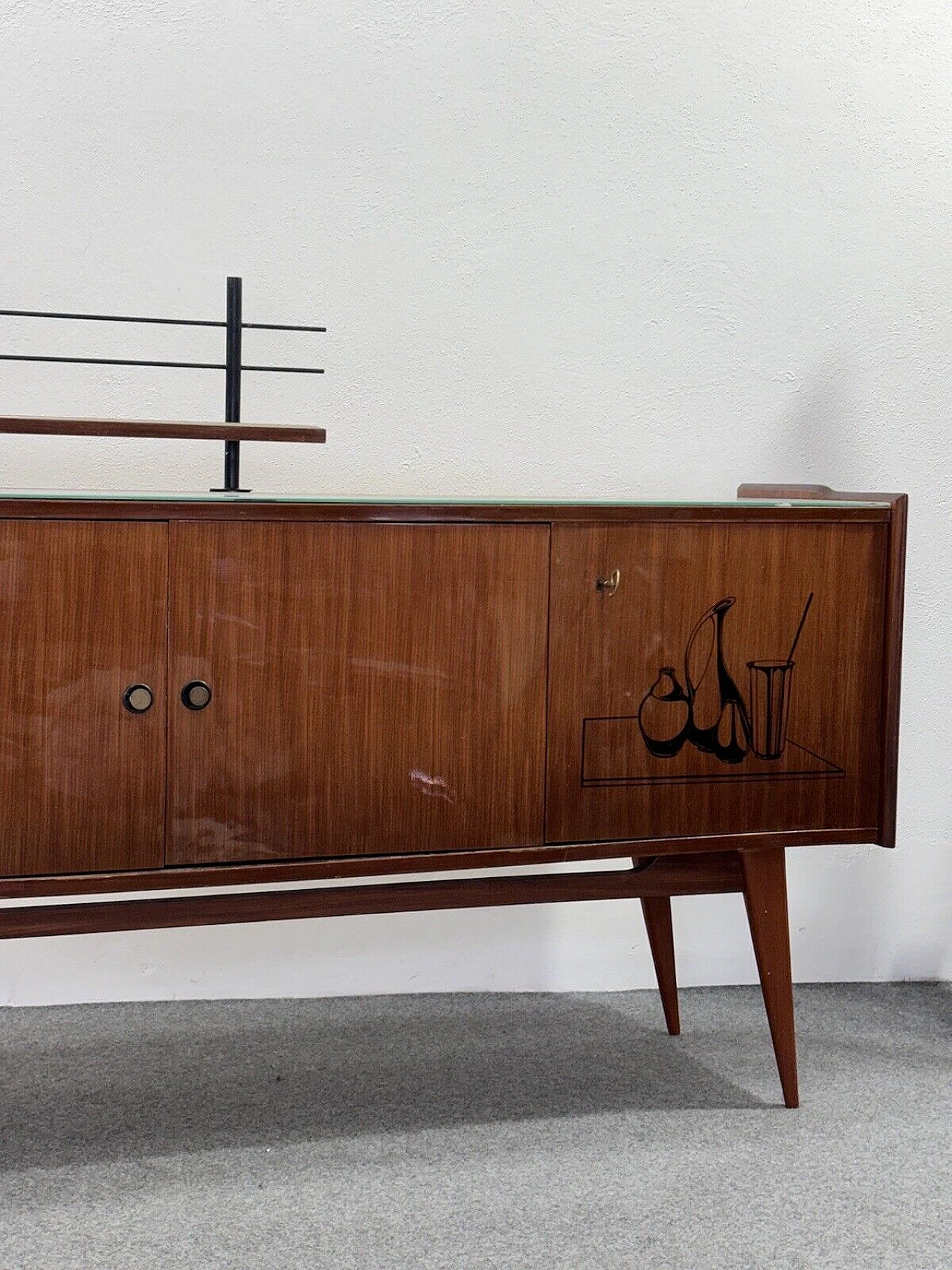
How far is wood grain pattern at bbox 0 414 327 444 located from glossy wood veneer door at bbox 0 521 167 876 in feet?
0.70

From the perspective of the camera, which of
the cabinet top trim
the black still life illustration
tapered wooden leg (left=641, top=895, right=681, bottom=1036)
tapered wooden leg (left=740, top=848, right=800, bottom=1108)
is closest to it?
the cabinet top trim

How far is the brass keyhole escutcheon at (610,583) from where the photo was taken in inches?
59.7

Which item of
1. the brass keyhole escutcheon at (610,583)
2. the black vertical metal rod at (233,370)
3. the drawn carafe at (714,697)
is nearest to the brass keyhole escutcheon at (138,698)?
the black vertical metal rod at (233,370)

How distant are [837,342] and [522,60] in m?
0.75

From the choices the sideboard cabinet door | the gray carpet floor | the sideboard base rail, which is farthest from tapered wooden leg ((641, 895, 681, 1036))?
the sideboard cabinet door

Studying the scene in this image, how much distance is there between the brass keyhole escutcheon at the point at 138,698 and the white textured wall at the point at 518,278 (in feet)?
2.56

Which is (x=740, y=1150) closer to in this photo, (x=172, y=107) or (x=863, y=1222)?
(x=863, y=1222)

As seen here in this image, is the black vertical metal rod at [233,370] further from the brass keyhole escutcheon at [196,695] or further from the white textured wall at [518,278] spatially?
the brass keyhole escutcheon at [196,695]

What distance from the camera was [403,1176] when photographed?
1534 millimetres

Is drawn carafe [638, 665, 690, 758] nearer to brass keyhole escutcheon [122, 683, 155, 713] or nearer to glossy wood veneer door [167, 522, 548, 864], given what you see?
glossy wood veneer door [167, 522, 548, 864]

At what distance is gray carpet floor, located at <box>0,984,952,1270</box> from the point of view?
139cm

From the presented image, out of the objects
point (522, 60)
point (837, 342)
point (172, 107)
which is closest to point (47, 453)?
point (172, 107)

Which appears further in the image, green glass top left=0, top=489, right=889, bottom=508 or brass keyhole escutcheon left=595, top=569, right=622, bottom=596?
brass keyhole escutcheon left=595, top=569, right=622, bottom=596

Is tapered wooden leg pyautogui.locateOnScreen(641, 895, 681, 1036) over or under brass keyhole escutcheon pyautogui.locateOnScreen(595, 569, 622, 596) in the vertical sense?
under
